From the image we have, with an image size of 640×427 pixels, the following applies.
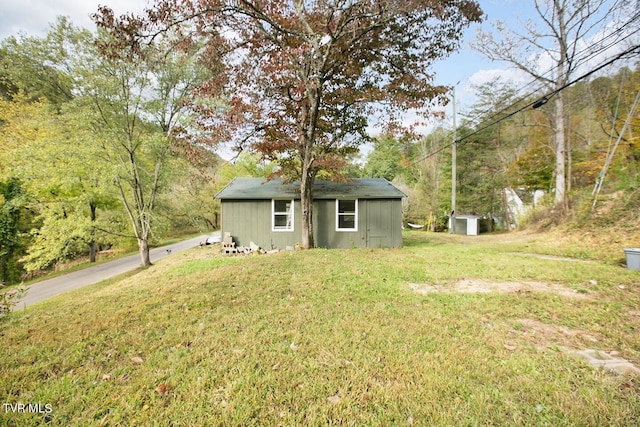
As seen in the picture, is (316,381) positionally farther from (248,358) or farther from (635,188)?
(635,188)

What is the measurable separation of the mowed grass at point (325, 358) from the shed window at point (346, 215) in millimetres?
5534

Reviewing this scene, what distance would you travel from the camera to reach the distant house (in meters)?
10.0

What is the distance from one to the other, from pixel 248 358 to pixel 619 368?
10.9 ft

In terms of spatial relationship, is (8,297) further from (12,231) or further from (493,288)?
(12,231)

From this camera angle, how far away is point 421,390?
2.02 m

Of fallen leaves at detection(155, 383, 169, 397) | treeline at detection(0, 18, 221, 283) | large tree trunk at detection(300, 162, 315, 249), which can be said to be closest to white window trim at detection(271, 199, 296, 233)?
large tree trunk at detection(300, 162, 315, 249)

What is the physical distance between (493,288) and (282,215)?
741cm

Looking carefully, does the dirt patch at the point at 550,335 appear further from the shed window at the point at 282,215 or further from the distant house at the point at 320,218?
the shed window at the point at 282,215

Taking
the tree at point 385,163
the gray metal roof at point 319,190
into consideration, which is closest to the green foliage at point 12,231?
the gray metal roof at point 319,190

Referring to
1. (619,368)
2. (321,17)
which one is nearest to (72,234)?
(321,17)

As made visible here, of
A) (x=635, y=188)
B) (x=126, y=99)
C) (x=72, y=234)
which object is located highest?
(x=126, y=99)

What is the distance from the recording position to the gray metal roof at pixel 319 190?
993cm

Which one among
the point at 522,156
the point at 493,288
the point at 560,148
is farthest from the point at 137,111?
the point at 522,156

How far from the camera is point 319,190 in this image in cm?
1066
